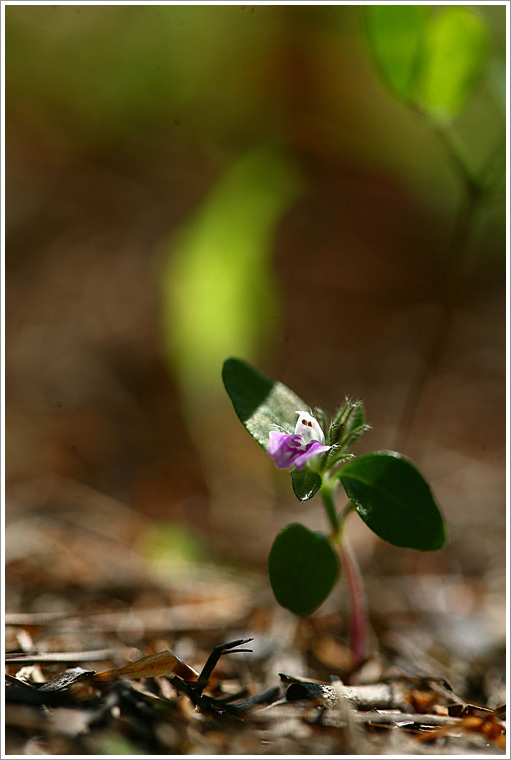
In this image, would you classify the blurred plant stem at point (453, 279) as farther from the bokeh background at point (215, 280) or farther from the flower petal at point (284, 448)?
the flower petal at point (284, 448)

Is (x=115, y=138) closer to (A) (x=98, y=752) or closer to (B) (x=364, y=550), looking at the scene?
(B) (x=364, y=550)

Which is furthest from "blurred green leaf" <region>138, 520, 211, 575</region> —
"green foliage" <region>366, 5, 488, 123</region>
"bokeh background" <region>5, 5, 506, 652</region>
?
"green foliage" <region>366, 5, 488, 123</region>

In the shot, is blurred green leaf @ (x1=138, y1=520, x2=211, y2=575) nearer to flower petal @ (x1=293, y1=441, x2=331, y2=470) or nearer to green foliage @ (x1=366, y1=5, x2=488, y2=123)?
flower petal @ (x1=293, y1=441, x2=331, y2=470)

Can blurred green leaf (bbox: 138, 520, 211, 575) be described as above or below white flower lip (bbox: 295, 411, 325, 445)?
below

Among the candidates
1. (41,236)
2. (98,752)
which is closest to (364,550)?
(98,752)

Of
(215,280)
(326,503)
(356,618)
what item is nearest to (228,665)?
(356,618)

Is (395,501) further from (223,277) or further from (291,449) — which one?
(223,277)

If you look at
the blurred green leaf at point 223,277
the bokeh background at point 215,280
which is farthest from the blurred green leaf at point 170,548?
the blurred green leaf at point 223,277
